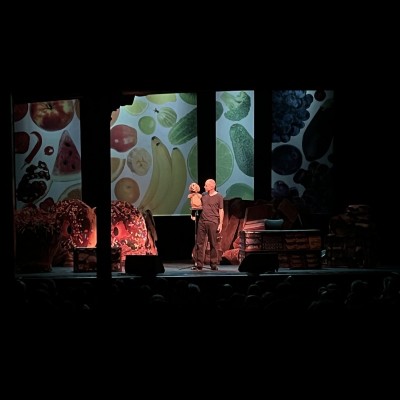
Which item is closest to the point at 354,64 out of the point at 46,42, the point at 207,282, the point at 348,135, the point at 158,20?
the point at 158,20

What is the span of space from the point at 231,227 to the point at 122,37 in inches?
297

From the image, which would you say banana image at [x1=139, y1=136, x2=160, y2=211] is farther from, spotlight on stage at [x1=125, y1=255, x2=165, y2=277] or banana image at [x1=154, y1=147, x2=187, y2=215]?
spotlight on stage at [x1=125, y1=255, x2=165, y2=277]

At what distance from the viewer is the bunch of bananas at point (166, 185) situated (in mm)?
14867

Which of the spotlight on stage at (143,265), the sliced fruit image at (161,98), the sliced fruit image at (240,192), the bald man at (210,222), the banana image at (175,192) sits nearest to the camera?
the spotlight on stage at (143,265)

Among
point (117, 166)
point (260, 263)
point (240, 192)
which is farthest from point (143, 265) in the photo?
point (240, 192)

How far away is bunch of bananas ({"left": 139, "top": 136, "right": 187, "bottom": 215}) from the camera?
1487 cm

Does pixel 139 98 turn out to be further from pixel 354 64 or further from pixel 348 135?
pixel 354 64

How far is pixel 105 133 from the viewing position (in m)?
7.07

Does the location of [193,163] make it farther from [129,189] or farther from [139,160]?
[129,189]

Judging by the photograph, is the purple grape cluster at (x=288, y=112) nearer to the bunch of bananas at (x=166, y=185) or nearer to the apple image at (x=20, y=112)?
the bunch of bananas at (x=166, y=185)

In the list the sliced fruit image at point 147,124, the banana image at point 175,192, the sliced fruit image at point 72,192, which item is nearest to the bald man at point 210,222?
the banana image at point 175,192

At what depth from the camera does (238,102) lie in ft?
49.0

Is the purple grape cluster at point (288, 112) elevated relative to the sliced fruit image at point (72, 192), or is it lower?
elevated

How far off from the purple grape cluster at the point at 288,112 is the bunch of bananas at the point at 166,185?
213 centimetres
